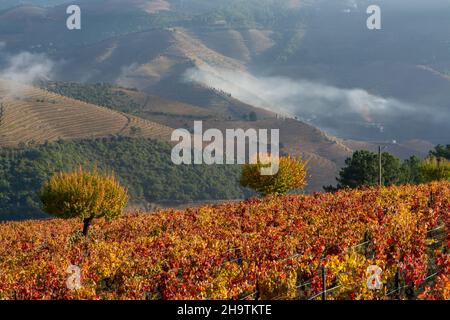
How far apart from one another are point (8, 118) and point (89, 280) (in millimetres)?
186464

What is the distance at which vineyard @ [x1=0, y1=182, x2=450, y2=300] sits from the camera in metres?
20.0

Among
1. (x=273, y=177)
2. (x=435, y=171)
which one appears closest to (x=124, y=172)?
(x=435, y=171)

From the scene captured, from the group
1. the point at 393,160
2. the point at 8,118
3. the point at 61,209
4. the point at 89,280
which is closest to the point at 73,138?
the point at 8,118

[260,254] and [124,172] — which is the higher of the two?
[260,254]

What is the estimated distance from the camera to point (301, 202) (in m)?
39.6

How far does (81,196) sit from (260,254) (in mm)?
14107

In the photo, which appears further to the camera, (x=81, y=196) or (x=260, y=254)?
(x=81, y=196)

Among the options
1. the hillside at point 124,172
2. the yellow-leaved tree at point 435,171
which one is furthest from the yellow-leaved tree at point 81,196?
the hillside at point 124,172

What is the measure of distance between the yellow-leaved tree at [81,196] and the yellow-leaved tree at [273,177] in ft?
52.0

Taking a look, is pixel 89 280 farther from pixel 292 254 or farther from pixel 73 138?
pixel 73 138

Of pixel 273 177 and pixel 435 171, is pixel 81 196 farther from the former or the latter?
pixel 435 171

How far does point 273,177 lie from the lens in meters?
51.3

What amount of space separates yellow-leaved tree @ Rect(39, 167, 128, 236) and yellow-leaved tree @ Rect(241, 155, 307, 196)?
15862mm

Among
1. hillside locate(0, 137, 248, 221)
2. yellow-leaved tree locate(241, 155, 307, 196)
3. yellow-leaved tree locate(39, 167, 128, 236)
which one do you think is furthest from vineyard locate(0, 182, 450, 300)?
→ hillside locate(0, 137, 248, 221)
